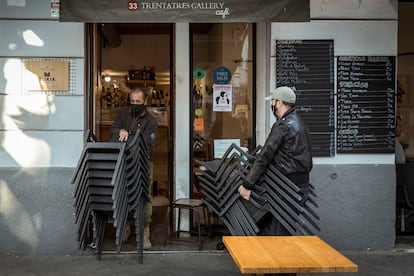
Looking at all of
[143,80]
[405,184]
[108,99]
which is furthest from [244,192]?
[143,80]

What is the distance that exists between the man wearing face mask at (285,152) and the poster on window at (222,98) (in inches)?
86.8

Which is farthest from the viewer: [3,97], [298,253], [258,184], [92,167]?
[3,97]

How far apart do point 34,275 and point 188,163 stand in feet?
7.96

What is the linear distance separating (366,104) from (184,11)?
97.1 inches

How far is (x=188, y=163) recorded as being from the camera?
707 centimetres

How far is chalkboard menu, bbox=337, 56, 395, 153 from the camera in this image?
6.40m

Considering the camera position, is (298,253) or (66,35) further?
(66,35)

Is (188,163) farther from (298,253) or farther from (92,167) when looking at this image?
(298,253)

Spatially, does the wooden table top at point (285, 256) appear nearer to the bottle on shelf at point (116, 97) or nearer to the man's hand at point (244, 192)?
the man's hand at point (244, 192)

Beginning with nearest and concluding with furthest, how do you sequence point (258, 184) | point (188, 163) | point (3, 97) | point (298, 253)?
point (298, 253) → point (258, 184) → point (3, 97) → point (188, 163)

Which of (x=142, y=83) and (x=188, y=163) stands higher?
(x=142, y=83)

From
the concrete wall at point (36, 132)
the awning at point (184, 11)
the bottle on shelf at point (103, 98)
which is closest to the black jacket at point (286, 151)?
the awning at point (184, 11)

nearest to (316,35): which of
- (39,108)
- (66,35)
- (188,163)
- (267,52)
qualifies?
(267,52)

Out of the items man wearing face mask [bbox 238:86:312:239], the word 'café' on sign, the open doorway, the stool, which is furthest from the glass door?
man wearing face mask [bbox 238:86:312:239]
